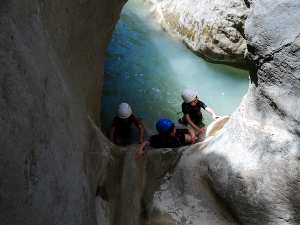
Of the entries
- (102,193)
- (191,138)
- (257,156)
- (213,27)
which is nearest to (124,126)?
(191,138)

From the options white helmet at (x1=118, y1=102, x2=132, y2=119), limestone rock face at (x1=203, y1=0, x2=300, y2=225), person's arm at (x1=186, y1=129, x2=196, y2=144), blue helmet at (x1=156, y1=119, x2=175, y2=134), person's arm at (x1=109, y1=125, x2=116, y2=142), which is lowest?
person's arm at (x1=109, y1=125, x2=116, y2=142)

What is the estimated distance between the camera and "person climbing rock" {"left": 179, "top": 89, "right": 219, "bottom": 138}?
6.04 m

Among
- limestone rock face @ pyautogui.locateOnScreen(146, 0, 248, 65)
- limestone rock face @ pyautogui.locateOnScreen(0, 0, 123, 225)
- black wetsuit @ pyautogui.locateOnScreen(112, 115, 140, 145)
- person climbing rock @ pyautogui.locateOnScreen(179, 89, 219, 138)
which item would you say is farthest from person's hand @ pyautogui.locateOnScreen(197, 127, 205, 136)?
limestone rock face @ pyautogui.locateOnScreen(146, 0, 248, 65)

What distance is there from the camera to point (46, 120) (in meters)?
2.92

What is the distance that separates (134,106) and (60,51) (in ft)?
11.3

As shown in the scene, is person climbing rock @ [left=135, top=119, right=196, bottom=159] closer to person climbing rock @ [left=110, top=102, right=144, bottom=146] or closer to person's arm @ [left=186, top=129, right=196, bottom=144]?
person's arm @ [left=186, top=129, right=196, bottom=144]

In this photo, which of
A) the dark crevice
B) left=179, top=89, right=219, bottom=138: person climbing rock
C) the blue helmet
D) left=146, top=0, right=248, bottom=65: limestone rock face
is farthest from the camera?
left=146, top=0, right=248, bottom=65: limestone rock face

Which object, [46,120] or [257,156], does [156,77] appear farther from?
[46,120]

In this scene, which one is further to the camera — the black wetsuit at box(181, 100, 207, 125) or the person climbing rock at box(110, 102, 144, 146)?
the black wetsuit at box(181, 100, 207, 125)

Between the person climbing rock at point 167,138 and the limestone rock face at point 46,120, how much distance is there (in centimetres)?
92

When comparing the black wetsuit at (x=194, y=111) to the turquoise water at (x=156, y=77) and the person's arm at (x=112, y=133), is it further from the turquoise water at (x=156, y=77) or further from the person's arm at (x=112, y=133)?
the person's arm at (x=112, y=133)

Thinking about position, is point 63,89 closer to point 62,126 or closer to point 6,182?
point 62,126

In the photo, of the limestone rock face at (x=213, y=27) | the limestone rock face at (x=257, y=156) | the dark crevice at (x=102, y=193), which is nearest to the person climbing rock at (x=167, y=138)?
the limestone rock face at (x=257, y=156)

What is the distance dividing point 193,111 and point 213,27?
9.08 feet
